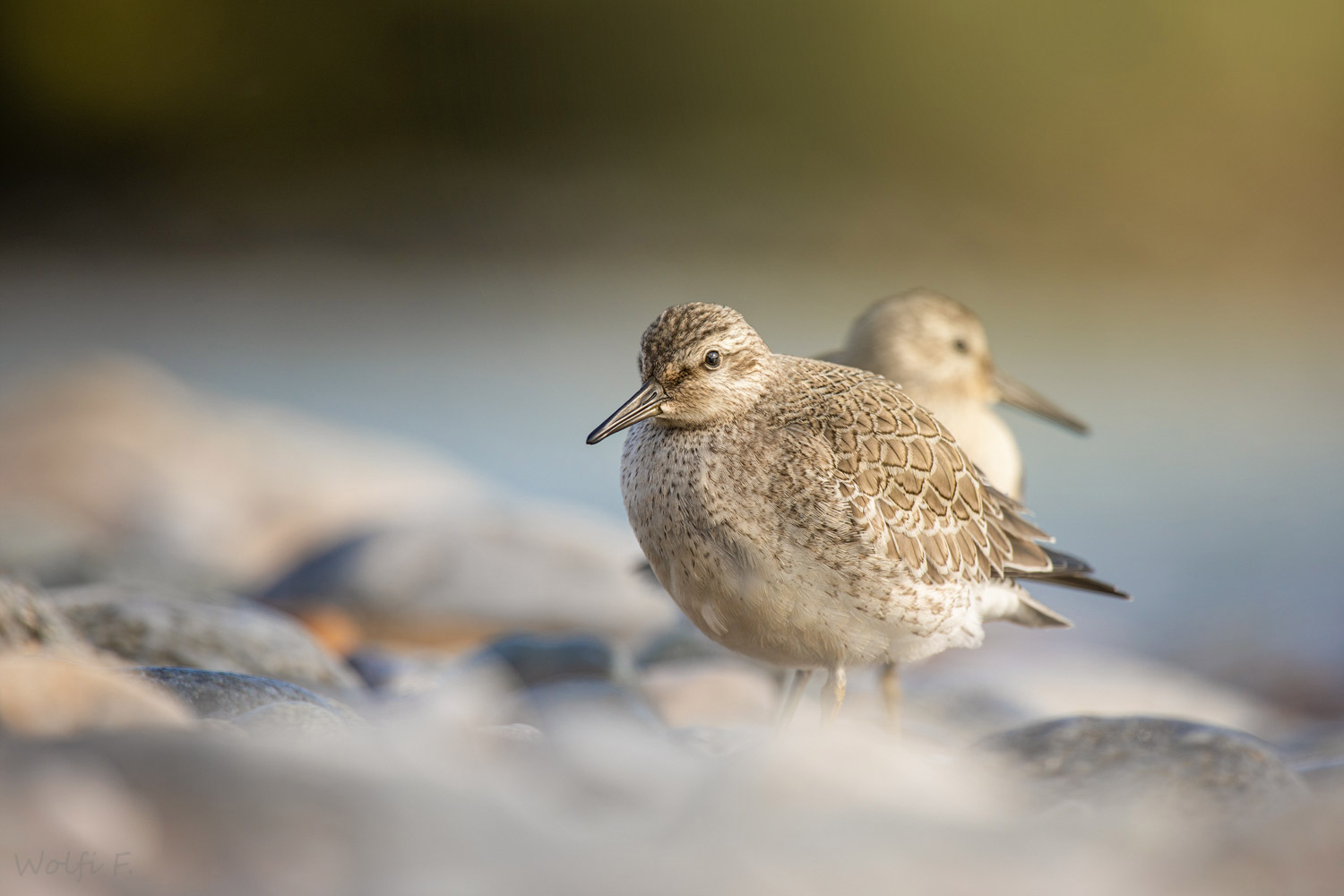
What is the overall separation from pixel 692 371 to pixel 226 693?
154cm

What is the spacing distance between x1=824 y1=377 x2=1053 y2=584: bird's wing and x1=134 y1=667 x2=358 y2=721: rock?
5.07 feet

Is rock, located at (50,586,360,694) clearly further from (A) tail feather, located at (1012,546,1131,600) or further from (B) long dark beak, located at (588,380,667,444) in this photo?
(A) tail feather, located at (1012,546,1131,600)

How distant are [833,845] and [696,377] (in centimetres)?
168

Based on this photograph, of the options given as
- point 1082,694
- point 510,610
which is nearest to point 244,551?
point 510,610

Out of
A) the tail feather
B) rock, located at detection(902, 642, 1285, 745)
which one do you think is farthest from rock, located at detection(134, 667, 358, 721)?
rock, located at detection(902, 642, 1285, 745)

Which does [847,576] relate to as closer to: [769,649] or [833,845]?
[769,649]

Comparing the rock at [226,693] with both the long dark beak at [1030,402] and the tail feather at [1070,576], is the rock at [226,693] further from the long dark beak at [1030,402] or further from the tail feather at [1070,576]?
the long dark beak at [1030,402]

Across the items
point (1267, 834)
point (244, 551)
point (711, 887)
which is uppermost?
point (244, 551)

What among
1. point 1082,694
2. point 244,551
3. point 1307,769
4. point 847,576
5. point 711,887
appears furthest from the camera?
point 244,551

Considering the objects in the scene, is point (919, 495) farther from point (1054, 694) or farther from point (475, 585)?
point (475, 585)

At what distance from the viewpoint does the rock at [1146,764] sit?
322 centimetres

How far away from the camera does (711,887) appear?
1922 millimetres

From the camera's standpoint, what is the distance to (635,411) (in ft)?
11.2
